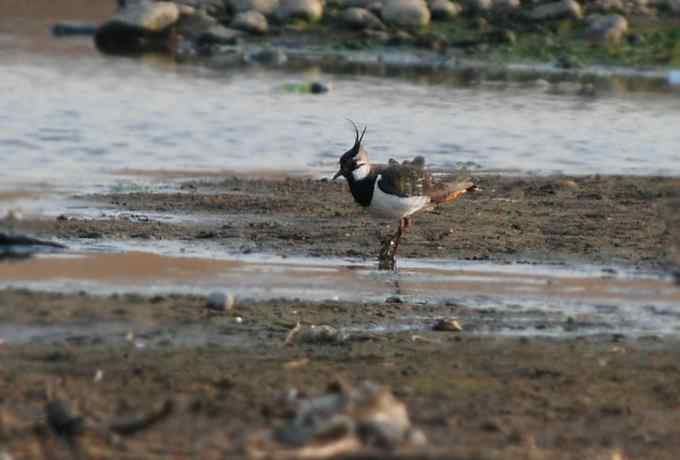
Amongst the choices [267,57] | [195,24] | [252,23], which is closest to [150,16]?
[195,24]

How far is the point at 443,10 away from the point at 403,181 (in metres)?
16.7

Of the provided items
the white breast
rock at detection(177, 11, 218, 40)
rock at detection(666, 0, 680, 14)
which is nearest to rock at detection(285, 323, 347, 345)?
the white breast

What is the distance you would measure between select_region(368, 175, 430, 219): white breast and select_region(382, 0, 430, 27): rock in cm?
1628

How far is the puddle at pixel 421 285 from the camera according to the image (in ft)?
30.1

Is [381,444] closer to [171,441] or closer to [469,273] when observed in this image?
[171,441]

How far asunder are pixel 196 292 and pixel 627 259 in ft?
10.8

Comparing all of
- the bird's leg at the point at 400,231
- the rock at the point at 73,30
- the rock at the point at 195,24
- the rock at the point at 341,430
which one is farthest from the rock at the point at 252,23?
the rock at the point at 341,430

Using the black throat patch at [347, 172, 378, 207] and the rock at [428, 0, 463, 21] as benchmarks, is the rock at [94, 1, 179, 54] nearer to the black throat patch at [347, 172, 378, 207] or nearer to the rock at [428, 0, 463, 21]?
the rock at [428, 0, 463, 21]

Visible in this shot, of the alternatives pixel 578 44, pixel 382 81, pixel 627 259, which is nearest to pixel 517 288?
pixel 627 259

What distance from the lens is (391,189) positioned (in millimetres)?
11352

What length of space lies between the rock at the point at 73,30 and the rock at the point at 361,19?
16.6 ft

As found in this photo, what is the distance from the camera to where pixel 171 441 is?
5848 millimetres

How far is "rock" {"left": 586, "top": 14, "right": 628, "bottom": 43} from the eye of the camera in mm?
26625

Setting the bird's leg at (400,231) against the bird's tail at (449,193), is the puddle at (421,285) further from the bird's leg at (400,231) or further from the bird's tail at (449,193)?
the bird's tail at (449,193)
